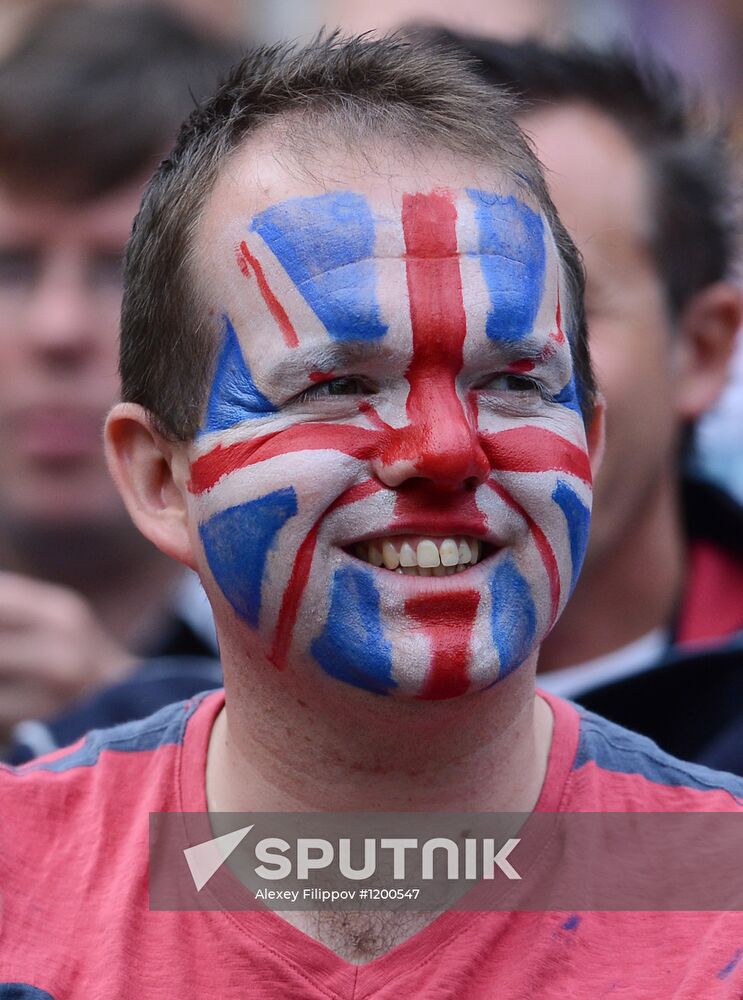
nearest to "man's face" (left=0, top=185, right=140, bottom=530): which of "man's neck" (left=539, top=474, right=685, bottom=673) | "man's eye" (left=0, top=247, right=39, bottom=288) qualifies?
"man's eye" (left=0, top=247, right=39, bottom=288)

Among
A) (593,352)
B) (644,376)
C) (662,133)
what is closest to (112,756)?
(593,352)

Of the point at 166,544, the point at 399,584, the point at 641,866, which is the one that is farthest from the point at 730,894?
the point at 166,544

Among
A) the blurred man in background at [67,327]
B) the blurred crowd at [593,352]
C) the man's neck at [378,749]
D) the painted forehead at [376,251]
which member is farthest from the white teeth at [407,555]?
the blurred man in background at [67,327]

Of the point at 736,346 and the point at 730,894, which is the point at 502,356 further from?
the point at 736,346

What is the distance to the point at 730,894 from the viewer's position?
2.18 m

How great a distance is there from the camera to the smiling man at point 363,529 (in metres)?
2.09

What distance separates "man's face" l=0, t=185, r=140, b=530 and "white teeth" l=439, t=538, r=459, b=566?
265cm

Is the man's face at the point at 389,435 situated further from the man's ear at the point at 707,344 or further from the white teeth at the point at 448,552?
the man's ear at the point at 707,344

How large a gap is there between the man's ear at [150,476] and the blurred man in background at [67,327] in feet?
5.93

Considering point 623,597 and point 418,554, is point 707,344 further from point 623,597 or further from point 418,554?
point 418,554

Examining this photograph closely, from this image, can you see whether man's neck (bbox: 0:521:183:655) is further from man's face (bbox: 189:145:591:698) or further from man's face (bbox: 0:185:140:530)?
man's face (bbox: 189:145:591:698)

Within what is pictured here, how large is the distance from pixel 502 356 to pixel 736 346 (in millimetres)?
2408

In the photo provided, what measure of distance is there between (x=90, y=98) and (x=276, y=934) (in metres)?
3.43

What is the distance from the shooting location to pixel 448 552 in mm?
2094
